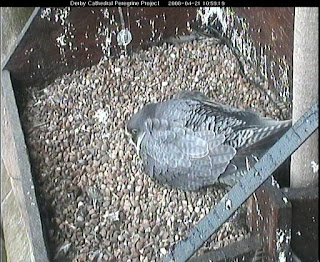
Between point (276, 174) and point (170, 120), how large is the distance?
20.8 inches

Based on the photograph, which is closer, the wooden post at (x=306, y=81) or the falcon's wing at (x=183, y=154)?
the wooden post at (x=306, y=81)

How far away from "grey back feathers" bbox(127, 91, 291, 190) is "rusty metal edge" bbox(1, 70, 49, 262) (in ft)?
1.34

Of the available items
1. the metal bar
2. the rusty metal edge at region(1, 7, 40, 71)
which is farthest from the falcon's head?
the metal bar

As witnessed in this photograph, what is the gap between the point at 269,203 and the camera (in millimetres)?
1676

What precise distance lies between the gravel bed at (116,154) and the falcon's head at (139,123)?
0.08 m

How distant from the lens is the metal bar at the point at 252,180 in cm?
139

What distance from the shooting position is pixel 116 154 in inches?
96.9

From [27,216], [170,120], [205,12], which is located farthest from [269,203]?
[205,12]

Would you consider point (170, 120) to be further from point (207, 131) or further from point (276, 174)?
point (276, 174)

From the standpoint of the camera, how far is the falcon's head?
7.70 feet

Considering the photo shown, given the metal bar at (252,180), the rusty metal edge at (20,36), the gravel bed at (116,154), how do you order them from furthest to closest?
1. the rusty metal edge at (20,36)
2. the gravel bed at (116,154)
3. the metal bar at (252,180)

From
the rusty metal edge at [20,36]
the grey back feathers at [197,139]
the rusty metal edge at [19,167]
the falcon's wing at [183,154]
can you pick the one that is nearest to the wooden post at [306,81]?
the grey back feathers at [197,139]

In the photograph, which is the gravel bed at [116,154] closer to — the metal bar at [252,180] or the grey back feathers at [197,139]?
the grey back feathers at [197,139]

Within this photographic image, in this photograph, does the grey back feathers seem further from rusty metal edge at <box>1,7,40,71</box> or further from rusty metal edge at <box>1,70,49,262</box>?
rusty metal edge at <box>1,7,40,71</box>
